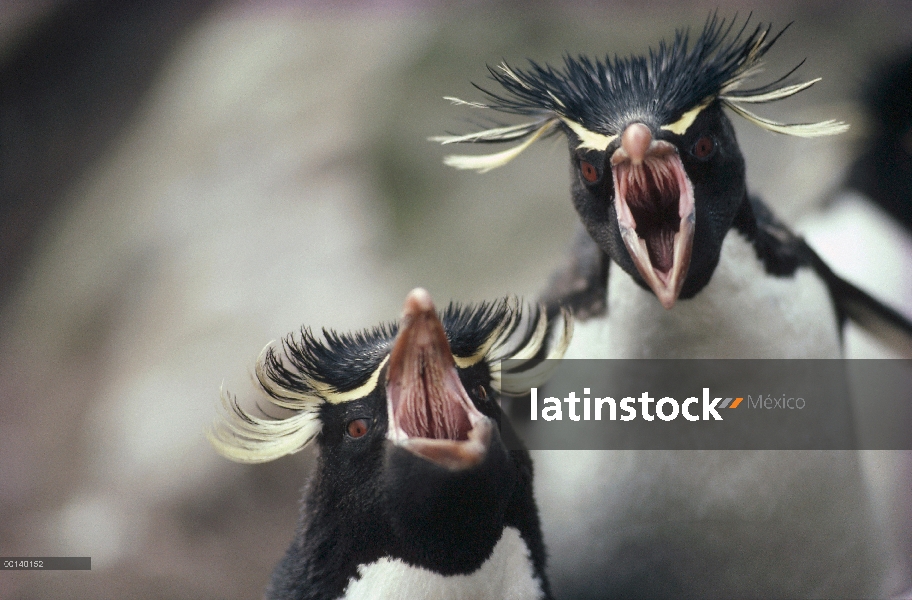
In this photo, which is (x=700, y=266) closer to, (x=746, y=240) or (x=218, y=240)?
(x=746, y=240)

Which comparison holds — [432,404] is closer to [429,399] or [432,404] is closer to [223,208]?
[429,399]

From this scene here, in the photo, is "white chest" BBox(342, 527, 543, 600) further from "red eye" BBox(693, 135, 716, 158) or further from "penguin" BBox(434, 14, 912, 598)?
"red eye" BBox(693, 135, 716, 158)

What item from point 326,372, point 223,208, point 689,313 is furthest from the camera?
point 223,208

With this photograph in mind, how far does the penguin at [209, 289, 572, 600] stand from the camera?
89 cm

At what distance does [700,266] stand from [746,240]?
138 mm

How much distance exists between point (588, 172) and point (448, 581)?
51 cm

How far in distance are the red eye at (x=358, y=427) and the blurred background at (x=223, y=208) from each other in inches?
36.5

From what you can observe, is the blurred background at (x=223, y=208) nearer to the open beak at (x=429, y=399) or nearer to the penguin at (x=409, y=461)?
the penguin at (x=409, y=461)

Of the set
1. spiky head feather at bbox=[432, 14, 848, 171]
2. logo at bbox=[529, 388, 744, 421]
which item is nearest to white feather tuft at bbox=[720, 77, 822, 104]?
spiky head feather at bbox=[432, 14, 848, 171]

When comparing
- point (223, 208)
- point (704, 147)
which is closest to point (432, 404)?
point (704, 147)

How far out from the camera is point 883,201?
1.72 meters

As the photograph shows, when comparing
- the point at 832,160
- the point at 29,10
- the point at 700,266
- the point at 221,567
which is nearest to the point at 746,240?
the point at 700,266

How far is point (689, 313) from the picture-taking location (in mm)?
1217

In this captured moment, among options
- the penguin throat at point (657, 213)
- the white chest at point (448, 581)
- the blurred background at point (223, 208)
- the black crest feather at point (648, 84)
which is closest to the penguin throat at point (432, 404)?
the white chest at point (448, 581)
